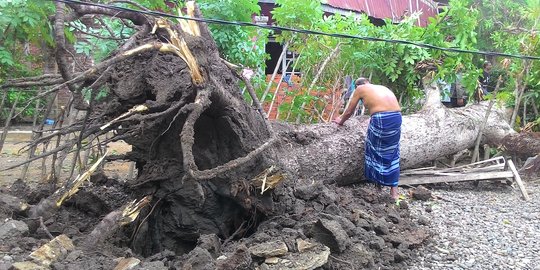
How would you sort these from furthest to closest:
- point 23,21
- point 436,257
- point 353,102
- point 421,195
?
point 353,102
point 421,195
point 23,21
point 436,257

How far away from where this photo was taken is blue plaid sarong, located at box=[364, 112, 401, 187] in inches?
228

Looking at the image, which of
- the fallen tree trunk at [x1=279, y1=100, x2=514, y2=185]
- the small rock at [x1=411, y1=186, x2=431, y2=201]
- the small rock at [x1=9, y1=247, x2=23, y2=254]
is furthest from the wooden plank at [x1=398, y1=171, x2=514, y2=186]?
the small rock at [x1=9, y1=247, x2=23, y2=254]

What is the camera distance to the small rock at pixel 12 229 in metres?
3.02

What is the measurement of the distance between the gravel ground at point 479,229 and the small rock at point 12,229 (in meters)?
2.76

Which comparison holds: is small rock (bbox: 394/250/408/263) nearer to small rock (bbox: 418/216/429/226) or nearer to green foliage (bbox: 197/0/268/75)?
small rock (bbox: 418/216/429/226)

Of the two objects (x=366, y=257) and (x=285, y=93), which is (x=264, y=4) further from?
(x=366, y=257)

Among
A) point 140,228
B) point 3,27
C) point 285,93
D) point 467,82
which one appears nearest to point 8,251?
point 140,228

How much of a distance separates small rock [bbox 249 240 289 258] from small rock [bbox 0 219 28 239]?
145cm


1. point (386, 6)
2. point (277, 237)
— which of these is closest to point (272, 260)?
point (277, 237)

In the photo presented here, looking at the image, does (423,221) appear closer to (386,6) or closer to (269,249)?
(269,249)

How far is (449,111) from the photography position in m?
7.62

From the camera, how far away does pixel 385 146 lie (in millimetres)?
5809

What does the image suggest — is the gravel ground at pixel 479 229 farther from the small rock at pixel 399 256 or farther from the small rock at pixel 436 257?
the small rock at pixel 399 256

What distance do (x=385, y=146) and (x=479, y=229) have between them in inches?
57.4
